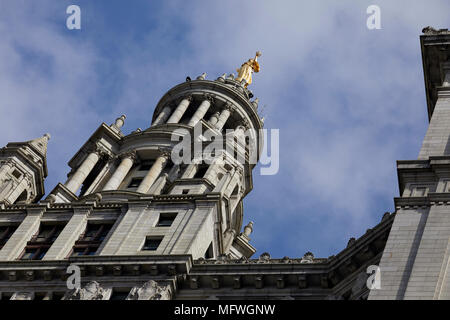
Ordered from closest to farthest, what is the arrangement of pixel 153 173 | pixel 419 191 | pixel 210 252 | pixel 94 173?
1. pixel 419 191
2. pixel 210 252
3. pixel 153 173
4. pixel 94 173

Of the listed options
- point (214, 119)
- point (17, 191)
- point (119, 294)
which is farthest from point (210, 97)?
point (119, 294)

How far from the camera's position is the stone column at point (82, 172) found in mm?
71950

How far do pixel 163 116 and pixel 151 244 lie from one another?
2653 centimetres

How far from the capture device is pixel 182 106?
82812mm

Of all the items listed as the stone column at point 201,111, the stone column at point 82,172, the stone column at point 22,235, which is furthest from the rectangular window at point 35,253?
the stone column at point 201,111

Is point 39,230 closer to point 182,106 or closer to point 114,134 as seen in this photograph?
point 114,134

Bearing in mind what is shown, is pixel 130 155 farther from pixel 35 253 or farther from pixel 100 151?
pixel 35 253

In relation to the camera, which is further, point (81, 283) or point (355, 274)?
point (81, 283)

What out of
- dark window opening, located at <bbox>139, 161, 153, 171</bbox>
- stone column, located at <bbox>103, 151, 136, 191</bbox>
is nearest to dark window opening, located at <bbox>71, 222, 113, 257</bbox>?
stone column, located at <bbox>103, 151, 136, 191</bbox>

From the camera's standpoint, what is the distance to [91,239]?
59.5 metres

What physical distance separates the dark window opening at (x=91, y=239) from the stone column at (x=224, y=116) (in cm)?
2024
